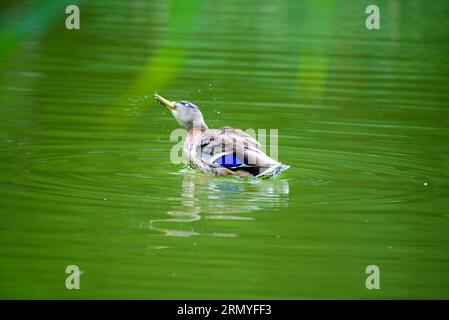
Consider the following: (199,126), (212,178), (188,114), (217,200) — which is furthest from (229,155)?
(188,114)

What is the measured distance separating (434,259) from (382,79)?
9097 millimetres

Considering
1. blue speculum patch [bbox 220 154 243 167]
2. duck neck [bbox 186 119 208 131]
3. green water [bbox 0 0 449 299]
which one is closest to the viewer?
green water [bbox 0 0 449 299]

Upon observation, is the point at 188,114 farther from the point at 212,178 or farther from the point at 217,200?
the point at 217,200

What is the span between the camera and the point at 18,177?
7.55 meters

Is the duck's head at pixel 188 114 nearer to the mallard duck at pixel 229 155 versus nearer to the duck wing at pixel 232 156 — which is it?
the mallard duck at pixel 229 155

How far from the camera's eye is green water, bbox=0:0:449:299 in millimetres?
4777

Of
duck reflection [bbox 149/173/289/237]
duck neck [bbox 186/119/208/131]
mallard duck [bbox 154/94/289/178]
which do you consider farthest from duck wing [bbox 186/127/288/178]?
duck neck [bbox 186/119/208/131]

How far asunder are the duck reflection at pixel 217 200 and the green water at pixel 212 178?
0.02 meters

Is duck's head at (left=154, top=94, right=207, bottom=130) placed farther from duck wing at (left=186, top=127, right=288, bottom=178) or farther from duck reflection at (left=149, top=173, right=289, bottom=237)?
duck reflection at (left=149, top=173, right=289, bottom=237)

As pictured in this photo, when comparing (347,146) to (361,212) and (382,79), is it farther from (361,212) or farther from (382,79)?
(382,79)

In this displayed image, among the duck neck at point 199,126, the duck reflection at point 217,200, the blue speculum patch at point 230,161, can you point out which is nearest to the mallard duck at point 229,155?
the blue speculum patch at point 230,161

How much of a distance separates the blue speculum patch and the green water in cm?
15

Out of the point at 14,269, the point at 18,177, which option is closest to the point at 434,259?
the point at 14,269
